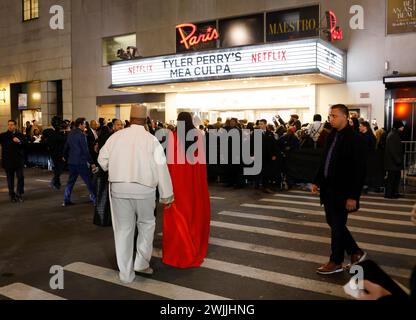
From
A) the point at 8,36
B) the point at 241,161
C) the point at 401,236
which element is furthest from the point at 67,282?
the point at 8,36

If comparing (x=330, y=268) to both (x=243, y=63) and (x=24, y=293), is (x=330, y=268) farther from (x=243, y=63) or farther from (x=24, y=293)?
(x=243, y=63)

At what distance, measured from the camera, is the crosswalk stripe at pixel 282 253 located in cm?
586

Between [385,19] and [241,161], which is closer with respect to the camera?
[241,161]

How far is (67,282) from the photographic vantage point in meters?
5.52

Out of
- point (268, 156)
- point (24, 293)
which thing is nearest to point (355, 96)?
point (268, 156)

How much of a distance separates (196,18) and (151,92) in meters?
4.19

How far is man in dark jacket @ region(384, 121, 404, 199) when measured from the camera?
1138 cm

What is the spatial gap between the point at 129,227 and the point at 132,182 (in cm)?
58

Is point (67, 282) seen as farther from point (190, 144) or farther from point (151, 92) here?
point (151, 92)

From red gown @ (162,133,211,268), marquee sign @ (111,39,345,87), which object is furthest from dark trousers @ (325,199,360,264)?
marquee sign @ (111,39,345,87)

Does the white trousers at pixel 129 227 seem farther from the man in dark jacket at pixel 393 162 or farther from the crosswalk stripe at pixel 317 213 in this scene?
the man in dark jacket at pixel 393 162
